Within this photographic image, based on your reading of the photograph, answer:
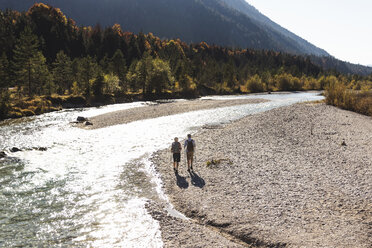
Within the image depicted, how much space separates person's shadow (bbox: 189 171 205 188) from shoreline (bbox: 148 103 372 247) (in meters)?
0.07

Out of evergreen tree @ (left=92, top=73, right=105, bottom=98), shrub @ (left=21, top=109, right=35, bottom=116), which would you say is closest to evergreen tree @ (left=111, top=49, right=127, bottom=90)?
evergreen tree @ (left=92, top=73, right=105, bottom=98)

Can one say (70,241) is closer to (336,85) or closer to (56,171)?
(56,171)

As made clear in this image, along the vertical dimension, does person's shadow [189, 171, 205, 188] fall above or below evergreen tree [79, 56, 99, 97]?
below

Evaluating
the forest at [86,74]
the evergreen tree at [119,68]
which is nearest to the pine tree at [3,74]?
the forest at [86,74]

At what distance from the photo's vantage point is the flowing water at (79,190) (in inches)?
520

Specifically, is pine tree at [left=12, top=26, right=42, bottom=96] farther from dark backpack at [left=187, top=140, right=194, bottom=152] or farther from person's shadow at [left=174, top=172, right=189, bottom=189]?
person's shadow at [left=174, top=172, right=189, bottom=189]

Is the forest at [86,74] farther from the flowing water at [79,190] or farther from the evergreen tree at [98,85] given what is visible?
the flowing water at [79,190]

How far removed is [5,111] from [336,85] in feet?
216

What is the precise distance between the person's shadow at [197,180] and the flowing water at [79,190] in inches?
103

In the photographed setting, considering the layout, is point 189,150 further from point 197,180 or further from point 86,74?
point 86,74

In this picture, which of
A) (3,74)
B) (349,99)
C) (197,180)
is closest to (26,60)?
(3,74)

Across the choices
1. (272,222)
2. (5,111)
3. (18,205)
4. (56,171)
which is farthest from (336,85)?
(5,111)

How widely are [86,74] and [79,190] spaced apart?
65776 millimetres

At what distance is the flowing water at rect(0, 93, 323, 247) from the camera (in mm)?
13212
